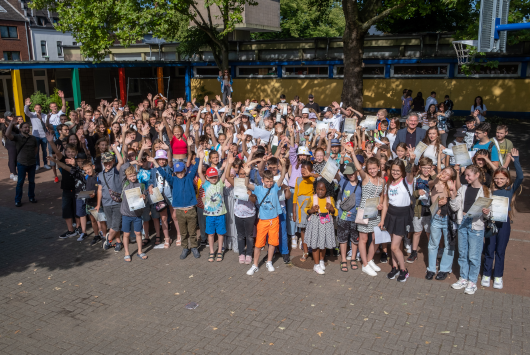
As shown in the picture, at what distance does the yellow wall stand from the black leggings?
1801 cm

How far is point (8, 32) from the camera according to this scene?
4538 centimetres

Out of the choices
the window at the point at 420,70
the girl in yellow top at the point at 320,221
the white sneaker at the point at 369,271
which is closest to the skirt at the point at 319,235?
the girl in yellow top at the point at 320,221

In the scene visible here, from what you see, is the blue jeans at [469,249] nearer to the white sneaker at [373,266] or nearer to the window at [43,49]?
the white sneaker at [373,266]

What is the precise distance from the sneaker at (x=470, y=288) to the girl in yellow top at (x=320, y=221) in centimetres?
191

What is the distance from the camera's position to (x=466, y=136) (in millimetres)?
9461

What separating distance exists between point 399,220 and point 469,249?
0.98m

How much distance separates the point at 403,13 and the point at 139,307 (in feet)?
49.4

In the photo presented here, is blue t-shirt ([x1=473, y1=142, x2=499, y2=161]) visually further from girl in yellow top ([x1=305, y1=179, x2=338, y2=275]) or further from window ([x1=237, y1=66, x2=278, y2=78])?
window ([x1=237, y1=66, x2=278, y2=78])

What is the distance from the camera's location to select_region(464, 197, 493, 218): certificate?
5.68 metres

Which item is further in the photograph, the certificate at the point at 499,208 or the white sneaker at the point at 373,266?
the white sneaker at the point at 373,266

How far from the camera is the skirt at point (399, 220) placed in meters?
6.37

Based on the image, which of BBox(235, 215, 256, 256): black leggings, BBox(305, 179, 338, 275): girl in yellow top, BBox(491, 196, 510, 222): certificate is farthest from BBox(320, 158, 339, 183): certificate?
BBox(491, 196, 510, 222): certificate

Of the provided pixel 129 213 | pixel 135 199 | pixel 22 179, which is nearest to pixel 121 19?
pixel 22 179

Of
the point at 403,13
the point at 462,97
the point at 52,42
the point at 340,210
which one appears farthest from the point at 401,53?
the point at 52,42
